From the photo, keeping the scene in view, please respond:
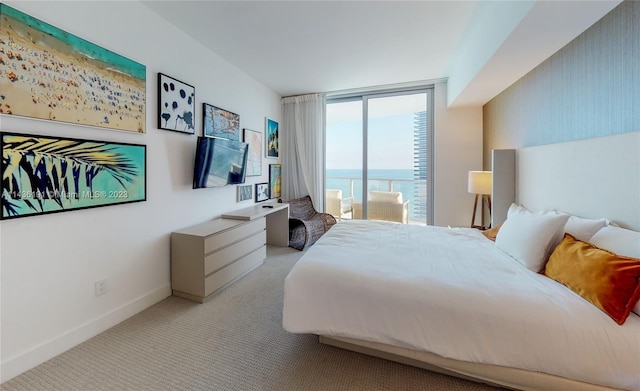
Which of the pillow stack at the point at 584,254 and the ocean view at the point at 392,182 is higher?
the ocean view at the point at 392,182

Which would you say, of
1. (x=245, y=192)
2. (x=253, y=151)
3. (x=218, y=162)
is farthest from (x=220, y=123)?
(x=245, y=192)

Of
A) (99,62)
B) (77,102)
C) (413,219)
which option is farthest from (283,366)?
(413,219)

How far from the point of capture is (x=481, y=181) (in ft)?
10.3

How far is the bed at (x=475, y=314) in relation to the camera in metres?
1.11

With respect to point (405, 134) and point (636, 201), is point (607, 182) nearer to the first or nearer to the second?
point (636, 201)

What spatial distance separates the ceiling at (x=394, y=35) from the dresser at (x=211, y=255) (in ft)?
6.70

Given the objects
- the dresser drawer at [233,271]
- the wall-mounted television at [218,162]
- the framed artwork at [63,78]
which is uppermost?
the framed artwork at [63,78]

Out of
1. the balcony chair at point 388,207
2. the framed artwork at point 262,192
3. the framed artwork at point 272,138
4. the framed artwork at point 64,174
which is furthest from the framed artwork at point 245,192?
the balcony chair at point 388,207

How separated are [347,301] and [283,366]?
0.61 m

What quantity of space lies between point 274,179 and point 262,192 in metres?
0.48

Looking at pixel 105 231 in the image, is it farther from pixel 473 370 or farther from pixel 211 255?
pixel 473 370

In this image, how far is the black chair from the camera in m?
3.93

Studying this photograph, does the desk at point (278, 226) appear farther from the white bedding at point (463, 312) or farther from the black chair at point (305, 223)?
the white bedding at point (463, 312)

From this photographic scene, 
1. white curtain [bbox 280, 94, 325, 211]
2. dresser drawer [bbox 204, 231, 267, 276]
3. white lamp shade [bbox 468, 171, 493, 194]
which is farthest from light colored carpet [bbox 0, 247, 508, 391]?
white curtain [bbox 280, 94, 325, 211]
